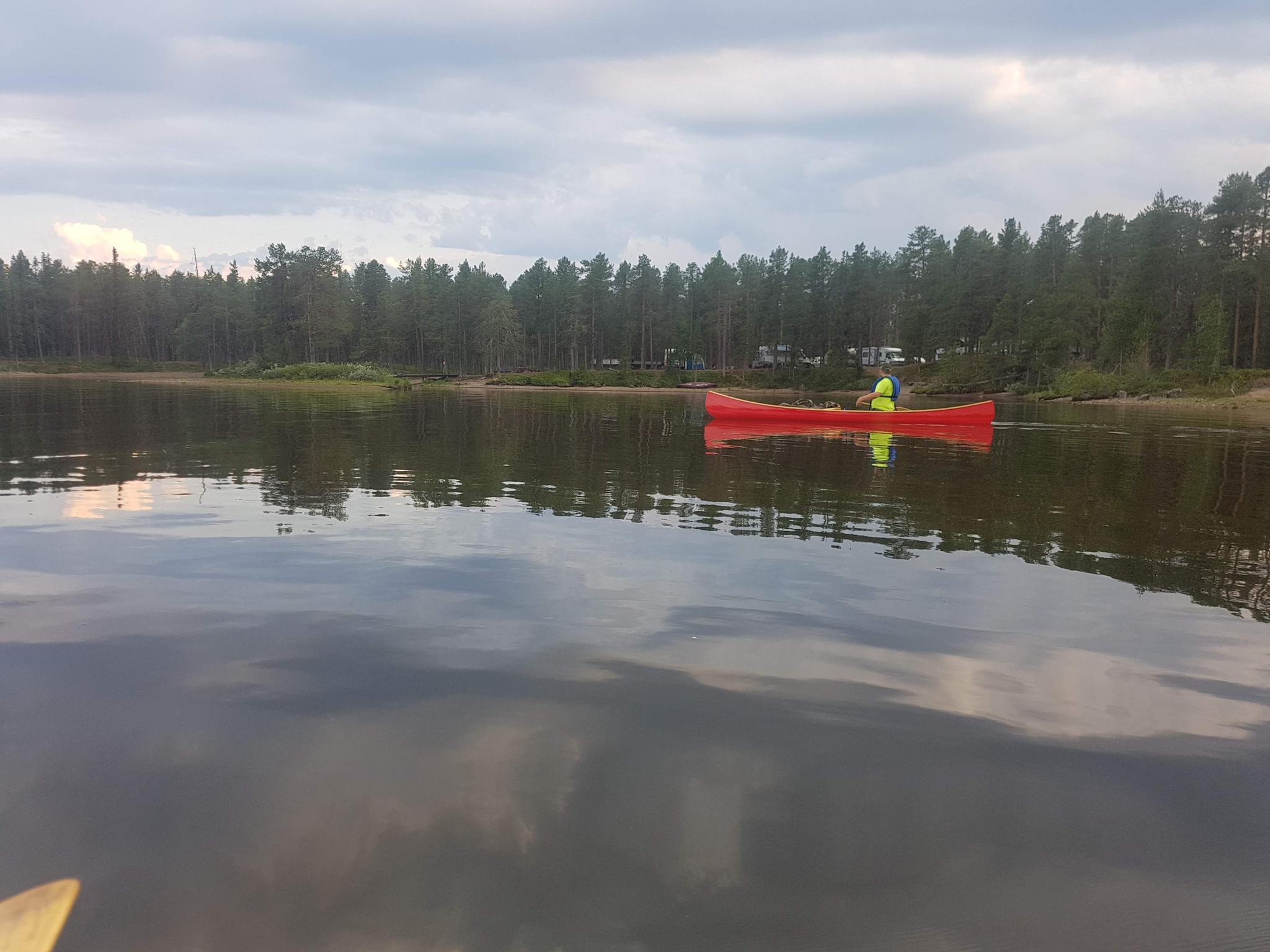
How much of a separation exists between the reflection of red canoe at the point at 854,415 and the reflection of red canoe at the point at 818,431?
139 millimetres

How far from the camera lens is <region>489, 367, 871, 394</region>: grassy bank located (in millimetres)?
106750

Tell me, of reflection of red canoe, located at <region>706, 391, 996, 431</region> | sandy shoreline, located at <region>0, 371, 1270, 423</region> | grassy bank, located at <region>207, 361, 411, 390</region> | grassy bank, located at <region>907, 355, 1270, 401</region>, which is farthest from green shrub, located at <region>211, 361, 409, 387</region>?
grassy bank, located at <region>907, 355, 1270, 401</region>

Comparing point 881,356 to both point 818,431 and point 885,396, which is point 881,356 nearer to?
point 885,396

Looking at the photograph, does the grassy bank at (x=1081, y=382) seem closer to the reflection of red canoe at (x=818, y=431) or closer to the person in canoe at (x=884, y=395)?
the reflection of red canoe at (x=818, y=431)

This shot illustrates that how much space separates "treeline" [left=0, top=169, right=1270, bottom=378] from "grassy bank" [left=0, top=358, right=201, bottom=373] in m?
6.35

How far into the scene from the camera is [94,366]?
11994 centimetres

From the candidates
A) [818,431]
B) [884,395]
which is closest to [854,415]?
[818,431]

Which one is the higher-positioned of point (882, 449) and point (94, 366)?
point (94, 366)

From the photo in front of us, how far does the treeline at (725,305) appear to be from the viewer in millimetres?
81375

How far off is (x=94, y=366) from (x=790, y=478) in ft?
443

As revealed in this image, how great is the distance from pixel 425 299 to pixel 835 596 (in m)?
128

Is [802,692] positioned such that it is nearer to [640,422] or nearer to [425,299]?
[640,422]

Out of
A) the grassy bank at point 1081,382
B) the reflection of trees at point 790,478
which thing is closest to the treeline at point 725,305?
the grassy bank at point 1081,382

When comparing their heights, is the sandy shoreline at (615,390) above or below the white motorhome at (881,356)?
below
